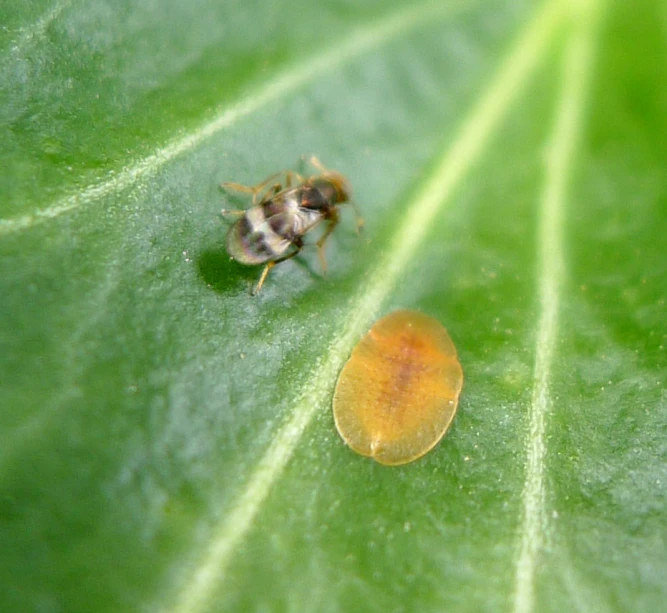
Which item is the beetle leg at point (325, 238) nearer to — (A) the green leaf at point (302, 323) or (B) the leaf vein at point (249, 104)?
(A) the green leaf at point (302, 323)

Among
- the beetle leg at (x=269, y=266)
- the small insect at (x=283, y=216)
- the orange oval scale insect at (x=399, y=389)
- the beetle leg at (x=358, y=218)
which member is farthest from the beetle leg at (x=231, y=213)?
the orange oval scale insect at (x=399, y=389)

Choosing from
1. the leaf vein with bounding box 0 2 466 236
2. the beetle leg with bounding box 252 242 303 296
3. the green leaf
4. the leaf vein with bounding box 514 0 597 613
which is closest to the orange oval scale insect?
the green leaf

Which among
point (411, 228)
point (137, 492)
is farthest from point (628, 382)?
point (137, 492)

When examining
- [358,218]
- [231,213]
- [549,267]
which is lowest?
[549,267]

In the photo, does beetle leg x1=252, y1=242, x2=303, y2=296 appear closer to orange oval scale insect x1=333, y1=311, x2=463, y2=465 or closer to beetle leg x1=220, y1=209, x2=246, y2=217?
beetle leg x1=220, y1=209, x2=246, y2=217

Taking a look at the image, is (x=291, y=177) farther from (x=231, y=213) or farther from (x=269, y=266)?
(x=269, y=266)

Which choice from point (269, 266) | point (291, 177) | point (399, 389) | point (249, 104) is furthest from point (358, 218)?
point (399, 389)

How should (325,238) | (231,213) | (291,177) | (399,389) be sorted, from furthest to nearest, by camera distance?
(291,177), (325,238), (231,213), (399,389)
